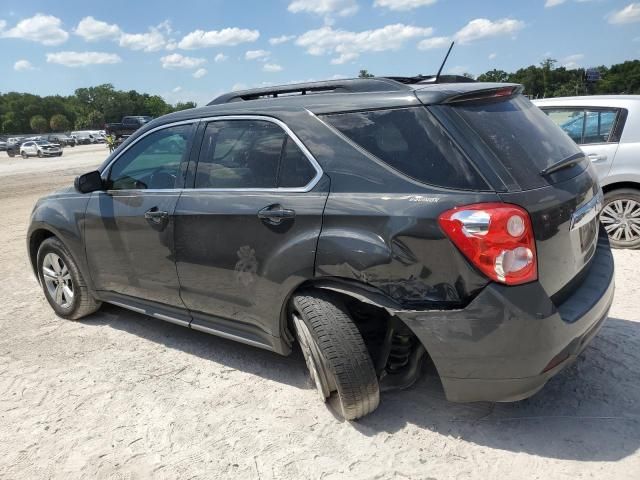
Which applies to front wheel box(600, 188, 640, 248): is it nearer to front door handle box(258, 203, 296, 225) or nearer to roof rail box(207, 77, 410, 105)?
roof rail box(207, 77, 410, 105)

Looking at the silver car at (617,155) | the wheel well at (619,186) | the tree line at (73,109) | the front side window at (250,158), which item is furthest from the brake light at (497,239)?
the tree line at (73,109)

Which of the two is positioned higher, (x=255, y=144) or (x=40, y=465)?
(x=255, y=144)

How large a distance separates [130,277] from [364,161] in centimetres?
214

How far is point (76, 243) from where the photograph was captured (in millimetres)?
4195

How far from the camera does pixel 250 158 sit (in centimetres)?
315

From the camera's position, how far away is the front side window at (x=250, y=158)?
115 inches

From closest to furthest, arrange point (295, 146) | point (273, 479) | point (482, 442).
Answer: point (273, 479), point (482, 442), point (295, 146)

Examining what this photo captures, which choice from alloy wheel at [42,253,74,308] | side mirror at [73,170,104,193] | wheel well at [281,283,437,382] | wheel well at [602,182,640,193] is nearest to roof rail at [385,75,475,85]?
wheel well at [281,283,437,382]

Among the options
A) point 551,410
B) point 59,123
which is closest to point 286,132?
point 551,410

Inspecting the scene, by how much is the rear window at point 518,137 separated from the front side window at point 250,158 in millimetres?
894

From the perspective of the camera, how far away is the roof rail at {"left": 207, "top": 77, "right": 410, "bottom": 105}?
2.81 meters

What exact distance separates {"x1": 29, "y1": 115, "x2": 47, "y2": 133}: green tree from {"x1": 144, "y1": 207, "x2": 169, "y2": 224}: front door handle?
437 ft

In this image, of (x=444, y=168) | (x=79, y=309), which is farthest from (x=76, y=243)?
(x=444, y=168)

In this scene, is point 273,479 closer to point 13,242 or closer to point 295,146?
point 295,146
